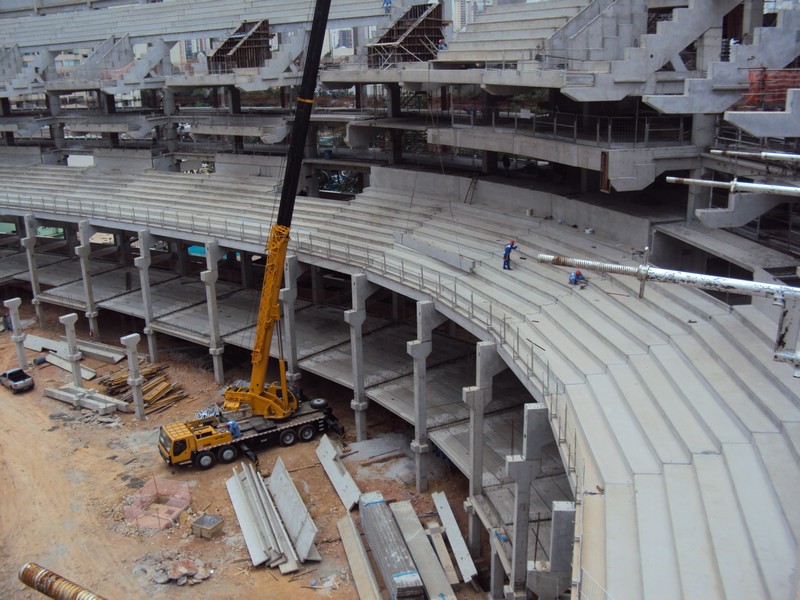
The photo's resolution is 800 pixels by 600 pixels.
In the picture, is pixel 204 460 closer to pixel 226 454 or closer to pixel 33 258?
pixel 226 454

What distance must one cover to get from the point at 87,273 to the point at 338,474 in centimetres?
1534

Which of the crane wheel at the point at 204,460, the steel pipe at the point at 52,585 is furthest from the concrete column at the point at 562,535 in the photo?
the crane wheel at the point at 204,460

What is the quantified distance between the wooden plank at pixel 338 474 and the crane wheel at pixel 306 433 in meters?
0.58

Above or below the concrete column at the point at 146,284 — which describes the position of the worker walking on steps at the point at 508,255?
above

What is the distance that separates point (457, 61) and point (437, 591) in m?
16.4

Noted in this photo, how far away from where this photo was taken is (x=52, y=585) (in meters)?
15.5

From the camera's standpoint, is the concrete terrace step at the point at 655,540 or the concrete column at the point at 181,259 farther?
the concrete column at the point at 181,259

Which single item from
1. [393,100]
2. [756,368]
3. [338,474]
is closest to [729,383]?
[756,368]

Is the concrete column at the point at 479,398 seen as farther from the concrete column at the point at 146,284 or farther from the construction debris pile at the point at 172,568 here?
the concrete column at the point at 146,284

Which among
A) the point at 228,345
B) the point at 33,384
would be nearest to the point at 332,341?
the point at 228,345

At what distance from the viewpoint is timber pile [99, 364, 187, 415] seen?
2662 centimetres

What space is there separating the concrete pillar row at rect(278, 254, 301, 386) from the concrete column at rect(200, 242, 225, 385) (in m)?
2.92

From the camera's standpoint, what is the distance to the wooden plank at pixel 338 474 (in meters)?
20.1

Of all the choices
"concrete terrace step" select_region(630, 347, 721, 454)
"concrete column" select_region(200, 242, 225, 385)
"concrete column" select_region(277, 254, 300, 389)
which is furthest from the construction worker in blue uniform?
"concrete column" select_region(200, 242, 225, 385)
